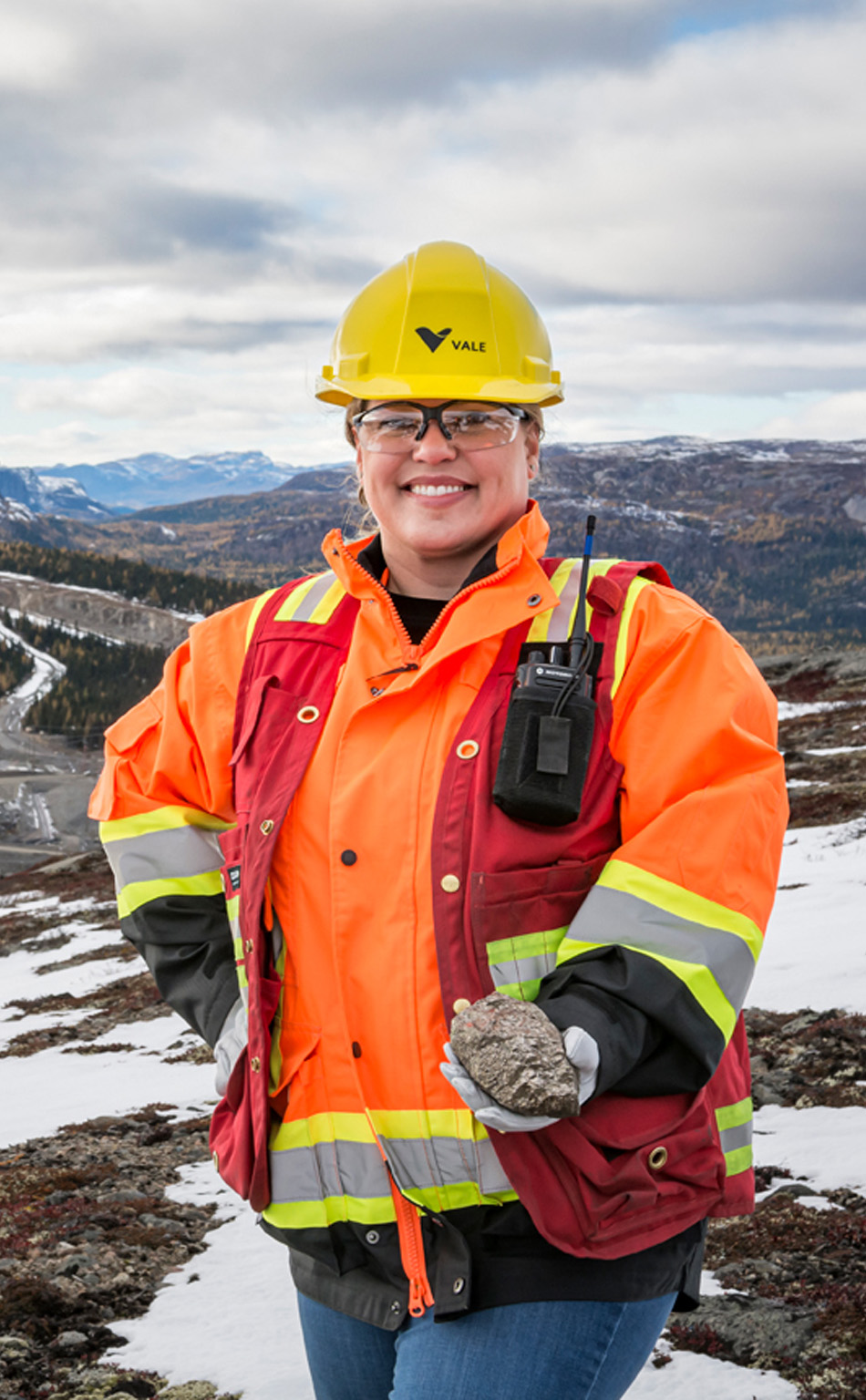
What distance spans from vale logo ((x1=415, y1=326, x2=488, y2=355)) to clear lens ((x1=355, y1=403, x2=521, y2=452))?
0.14 meters

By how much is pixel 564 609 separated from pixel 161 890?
4.09ft

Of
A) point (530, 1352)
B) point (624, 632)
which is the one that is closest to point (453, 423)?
point (624, 632)

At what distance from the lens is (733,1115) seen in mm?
2291

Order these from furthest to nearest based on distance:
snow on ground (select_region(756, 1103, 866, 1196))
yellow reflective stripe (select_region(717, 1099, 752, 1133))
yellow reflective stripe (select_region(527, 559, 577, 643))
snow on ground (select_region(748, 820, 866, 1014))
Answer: snow on ground (select_region(748, 820, 866, 1014)), snow on ground (select_region(756, 1103, 866, 1196)), yellow reflective stripe (select_region(527, 559, 577, 643)), yellow reflective stripe (select_region(717, 1099, 752, 1133))

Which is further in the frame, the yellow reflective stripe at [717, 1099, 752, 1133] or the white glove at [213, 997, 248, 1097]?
the white glove at [213, 997, 248, 1097]

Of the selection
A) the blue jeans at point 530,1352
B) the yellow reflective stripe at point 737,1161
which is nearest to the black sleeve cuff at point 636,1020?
the yellow reflective stripe at point 737,1161

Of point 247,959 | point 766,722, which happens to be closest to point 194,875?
point 247,959

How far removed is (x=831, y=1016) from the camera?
9.09m

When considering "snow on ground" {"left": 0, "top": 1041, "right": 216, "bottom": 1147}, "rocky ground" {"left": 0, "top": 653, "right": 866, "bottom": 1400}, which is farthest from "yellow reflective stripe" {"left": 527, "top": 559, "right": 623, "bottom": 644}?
"snow on ground" {"left": 0, "top": 1041, "right": 216, "bottom": 1147}

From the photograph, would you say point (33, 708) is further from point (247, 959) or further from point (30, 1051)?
point (247, 959)

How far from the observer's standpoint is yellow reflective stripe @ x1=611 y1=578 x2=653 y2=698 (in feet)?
7.32

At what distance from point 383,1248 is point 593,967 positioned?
0.82 metres

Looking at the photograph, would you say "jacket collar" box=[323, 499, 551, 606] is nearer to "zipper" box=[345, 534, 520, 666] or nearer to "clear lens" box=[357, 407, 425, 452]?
"zipper" box=[345, 534, 520, 666]

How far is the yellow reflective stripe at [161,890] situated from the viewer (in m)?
2.71
